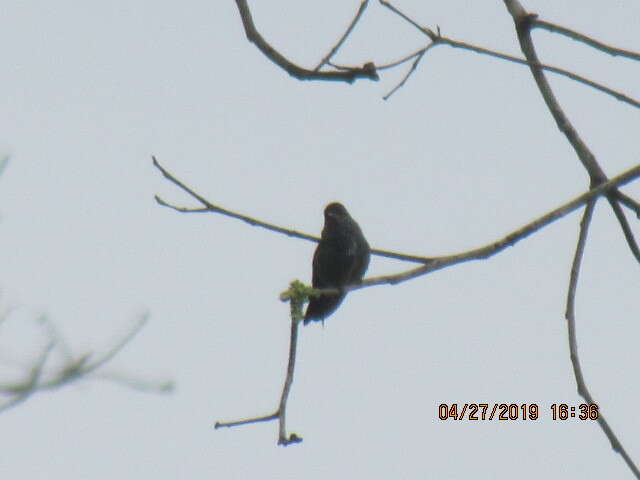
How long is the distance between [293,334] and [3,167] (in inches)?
30.7

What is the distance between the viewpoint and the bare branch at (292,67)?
2869 millimetres

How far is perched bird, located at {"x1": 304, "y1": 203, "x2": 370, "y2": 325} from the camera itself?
26.4 feet

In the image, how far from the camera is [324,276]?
8219mm

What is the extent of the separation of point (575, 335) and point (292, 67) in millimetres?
935

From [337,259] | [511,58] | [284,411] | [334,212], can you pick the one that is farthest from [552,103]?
[334,212]

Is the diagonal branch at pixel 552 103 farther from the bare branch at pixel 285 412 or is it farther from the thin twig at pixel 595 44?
the bare branch at pixel 285 412

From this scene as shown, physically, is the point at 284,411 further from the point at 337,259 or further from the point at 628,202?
the point at 337,259

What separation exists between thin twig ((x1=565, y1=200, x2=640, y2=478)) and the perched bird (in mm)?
4652

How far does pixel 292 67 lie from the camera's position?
289cm

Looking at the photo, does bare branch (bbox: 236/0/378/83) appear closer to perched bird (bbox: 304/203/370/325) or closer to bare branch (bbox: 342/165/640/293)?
bare branch (bbox: 342/165/640/293)

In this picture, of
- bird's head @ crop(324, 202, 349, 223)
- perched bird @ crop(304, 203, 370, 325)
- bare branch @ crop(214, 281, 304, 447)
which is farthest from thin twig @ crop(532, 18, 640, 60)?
bird's head @ crop(324, 202, 349, 223)

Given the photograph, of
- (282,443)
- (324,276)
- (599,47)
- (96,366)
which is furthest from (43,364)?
(324,276)

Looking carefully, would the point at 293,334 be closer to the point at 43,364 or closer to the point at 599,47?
the point at 43,364

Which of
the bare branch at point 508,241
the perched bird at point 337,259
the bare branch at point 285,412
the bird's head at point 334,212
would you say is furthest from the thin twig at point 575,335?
the bird's head at point 334,212
